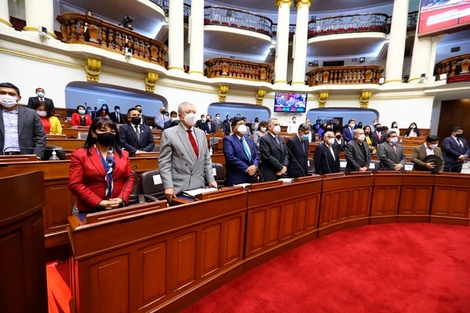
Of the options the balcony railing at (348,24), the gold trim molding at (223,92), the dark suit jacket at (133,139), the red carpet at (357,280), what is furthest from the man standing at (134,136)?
the balcony railing at (348,24)

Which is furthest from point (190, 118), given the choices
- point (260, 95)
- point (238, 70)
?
point (260, 95)

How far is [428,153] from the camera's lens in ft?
11.1

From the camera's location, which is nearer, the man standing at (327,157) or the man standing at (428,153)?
the man standing at (327,157)

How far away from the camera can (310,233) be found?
2.54 meters

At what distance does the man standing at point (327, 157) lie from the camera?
3084 millimetres

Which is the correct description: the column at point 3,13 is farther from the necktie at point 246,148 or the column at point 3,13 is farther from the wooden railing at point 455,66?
the wooden railing at point 455,66

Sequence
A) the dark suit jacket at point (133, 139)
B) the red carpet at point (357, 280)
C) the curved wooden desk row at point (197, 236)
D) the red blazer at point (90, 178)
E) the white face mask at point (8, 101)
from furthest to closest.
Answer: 1. the dark suit jacket at point (133, 139)
2. the white face mask at point (8, 101)
3. the red carpet at point (357, 280)
4. the red blazer at point (90, 178)
5. the curved wooden desk row at point (197, 236)

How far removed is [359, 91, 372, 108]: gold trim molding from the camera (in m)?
8.98

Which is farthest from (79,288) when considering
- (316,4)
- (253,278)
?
(316,4)

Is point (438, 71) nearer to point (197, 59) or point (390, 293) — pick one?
point (197, 59)

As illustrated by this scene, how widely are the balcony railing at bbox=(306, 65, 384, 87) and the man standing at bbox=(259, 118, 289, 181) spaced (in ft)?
25.6

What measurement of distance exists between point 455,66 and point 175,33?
29.3ft

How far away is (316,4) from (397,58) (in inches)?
198

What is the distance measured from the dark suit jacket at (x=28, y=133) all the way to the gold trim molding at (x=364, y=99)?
385 inches
